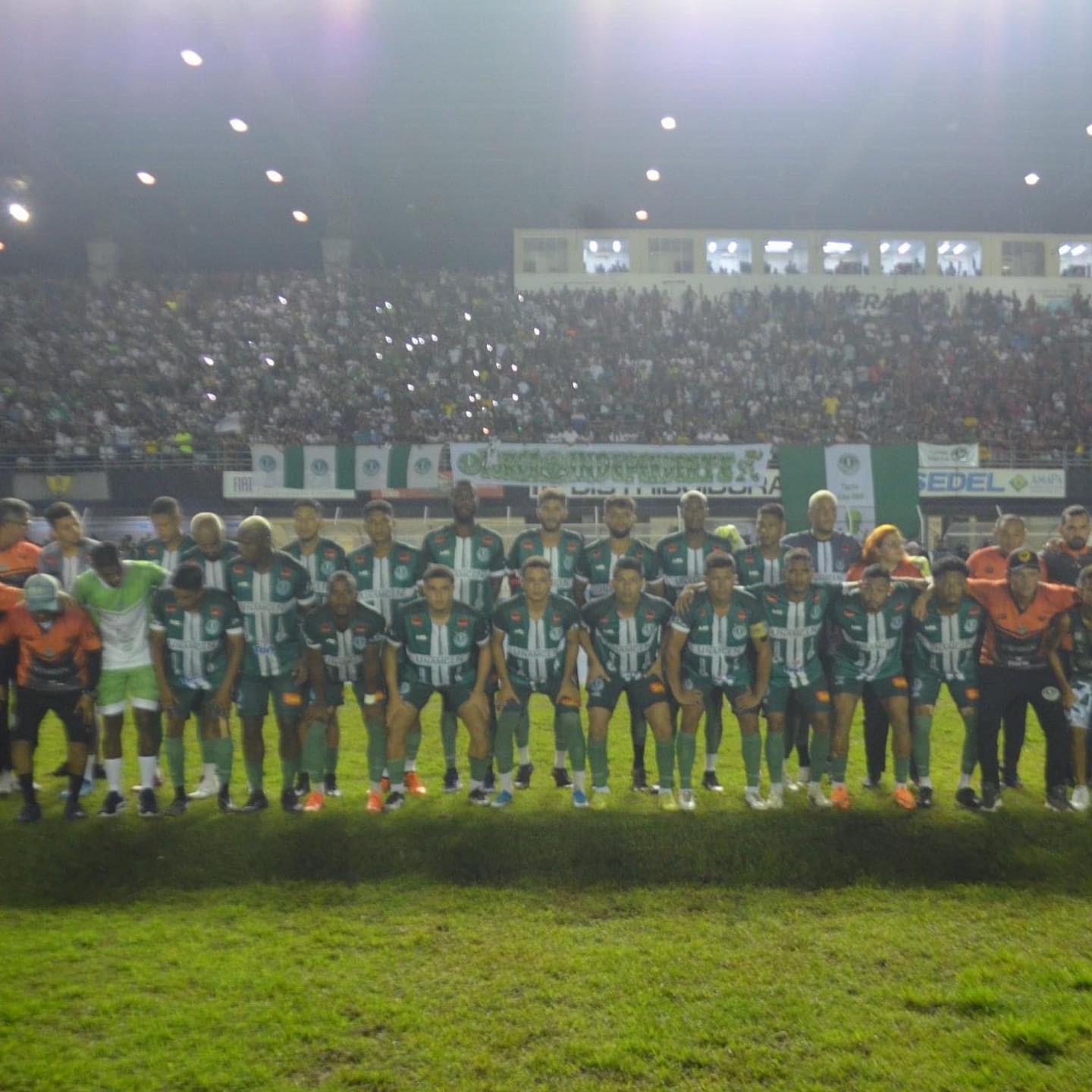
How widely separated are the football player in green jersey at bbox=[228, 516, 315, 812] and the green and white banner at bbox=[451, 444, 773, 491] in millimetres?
10153

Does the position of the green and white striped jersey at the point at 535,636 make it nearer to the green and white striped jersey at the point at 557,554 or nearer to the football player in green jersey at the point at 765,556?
the green and white striped jersey at the point at 557,554

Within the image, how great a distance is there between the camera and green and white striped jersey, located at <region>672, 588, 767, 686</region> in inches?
250

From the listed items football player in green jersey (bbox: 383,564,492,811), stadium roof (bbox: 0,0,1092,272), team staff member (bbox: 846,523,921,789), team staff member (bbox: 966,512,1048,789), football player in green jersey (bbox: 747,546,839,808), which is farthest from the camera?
stadium roof (bbox: 0,0,1092,272)

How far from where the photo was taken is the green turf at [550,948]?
3.54 meters

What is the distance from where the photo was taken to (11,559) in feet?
23.4

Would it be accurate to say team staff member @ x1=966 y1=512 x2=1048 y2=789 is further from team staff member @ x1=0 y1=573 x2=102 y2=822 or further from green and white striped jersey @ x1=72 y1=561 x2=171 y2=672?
team staff member @ x1=0 y1=573 x2=102 y2=822

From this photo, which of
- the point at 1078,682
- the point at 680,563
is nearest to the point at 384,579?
the point at 680,563

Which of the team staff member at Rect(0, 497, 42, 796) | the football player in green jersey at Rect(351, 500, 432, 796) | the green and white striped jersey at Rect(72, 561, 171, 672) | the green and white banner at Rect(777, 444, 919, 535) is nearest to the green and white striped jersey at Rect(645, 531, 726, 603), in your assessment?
the football player in green jersey at Rect(351, 500, 432, 796)

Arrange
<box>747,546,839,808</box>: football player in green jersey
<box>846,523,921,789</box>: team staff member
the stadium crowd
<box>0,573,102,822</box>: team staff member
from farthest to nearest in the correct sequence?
the stadium crowd, <box>846,523,921,789</box>: team staff member, <box>747,546,839,808</box>: football player in green jersey, <box>0,573,102,822</box>: team staff member

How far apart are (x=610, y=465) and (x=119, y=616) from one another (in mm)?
11430

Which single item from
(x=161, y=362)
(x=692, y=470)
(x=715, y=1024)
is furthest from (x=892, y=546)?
(x=161, y=362)

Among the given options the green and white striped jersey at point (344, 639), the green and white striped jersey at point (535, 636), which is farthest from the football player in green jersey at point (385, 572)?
the green and white striped jersey at point (535, 636)

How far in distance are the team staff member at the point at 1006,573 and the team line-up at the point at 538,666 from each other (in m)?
0.03

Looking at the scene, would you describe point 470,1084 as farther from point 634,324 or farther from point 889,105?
point 634,324
